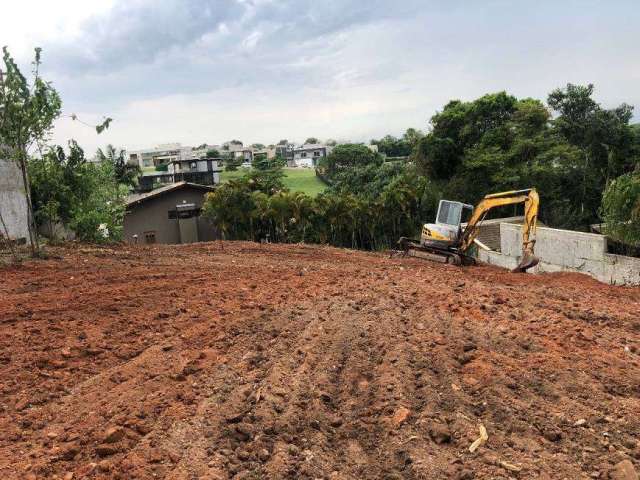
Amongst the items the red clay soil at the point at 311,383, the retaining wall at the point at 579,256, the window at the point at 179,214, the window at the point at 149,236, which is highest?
the red clay soil at the point at 311,383

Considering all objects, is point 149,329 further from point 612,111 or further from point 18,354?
point 612,111

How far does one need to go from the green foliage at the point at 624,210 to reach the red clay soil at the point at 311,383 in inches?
237

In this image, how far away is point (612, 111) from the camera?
93.6 ft

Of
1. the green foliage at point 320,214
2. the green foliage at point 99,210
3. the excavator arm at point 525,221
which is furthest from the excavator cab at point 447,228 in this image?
the green foliage at point 320,214

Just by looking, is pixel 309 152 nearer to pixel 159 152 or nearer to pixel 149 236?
pixel 159 152

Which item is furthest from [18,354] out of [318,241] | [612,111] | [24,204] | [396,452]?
[612,111]

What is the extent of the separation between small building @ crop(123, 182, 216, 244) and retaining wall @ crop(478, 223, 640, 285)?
20.3 metres

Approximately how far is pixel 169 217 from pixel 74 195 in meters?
14.2

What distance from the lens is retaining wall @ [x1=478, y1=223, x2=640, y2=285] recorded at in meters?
13.6

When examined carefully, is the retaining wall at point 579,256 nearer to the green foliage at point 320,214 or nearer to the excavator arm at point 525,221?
the excavator arm at point 525,221

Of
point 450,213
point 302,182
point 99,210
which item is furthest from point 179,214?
point 302,182

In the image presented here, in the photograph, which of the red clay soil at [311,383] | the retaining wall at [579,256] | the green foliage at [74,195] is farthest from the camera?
the green foliage at [74,195]

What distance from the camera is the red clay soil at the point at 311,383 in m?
3.66

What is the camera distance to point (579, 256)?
15.0 metres
